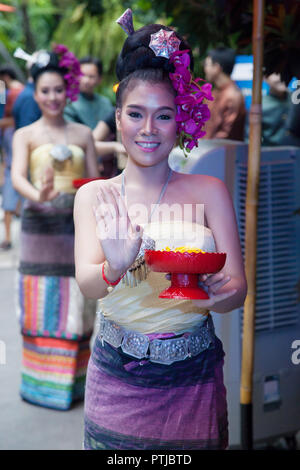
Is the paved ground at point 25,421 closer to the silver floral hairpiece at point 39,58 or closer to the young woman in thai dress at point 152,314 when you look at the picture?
the young woman in thai dress at point 152,314

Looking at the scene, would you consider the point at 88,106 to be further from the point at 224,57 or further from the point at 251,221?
the point at 251,221

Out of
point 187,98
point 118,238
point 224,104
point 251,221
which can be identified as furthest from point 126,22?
point 224,104

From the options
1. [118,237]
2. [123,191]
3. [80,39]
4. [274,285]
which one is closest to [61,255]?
[274,285]

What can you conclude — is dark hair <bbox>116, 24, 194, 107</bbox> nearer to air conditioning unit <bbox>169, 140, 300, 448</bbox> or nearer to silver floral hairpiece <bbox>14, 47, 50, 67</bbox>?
air conditioning unit <bbox>169, 140, 300, 448</bbox>

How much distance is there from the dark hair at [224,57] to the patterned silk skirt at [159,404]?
12.7 feet

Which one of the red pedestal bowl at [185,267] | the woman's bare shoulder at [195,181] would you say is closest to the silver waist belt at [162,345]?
the red pedestal bowl at [185,267]

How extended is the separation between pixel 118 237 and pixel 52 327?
8.82 ft

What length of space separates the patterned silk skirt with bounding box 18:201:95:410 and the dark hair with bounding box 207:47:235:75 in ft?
6.88

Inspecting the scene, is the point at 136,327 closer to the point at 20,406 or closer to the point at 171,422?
the point at 171,422

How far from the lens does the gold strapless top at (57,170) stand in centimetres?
408

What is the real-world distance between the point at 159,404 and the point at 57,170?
2.30m

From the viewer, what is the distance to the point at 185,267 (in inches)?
69.7

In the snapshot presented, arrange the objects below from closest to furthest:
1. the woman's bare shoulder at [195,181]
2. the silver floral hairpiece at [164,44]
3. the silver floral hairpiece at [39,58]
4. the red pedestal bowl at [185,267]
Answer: the red pedestal bowl at [185,267], the silver floral hairpiece at [164,44], the woman's bare shoulder at [195,181], the silver floral hairpiece at [39,58]

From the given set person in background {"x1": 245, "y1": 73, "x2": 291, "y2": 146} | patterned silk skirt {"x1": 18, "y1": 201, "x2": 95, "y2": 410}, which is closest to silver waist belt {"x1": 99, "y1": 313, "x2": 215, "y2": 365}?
patterned silk skirt {"x1": 18, "y1": 201, "x2": 95, "y2": 410}
